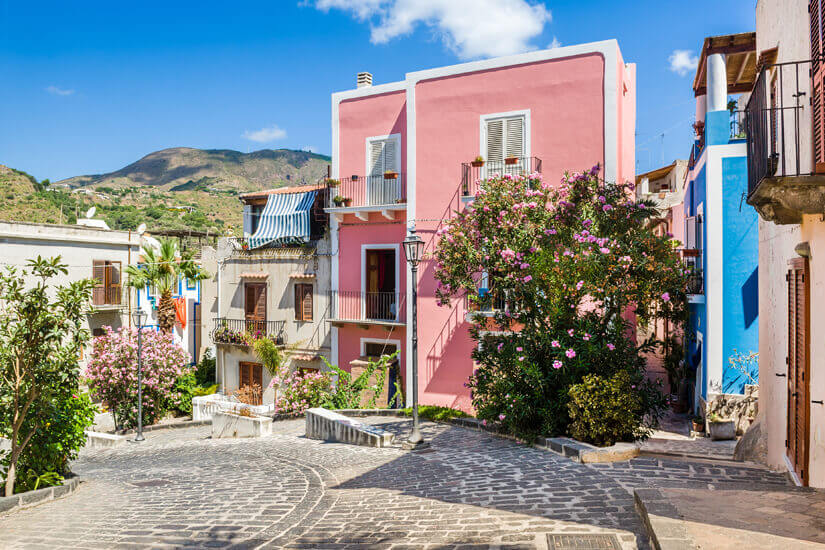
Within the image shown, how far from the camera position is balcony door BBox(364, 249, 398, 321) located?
2108cm

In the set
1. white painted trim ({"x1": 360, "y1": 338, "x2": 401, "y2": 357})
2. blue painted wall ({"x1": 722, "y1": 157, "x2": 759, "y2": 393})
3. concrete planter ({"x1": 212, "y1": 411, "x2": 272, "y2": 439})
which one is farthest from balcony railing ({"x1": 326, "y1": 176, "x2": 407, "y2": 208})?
blue painted wall ({"x1": 722, "y1": 157, "x2": 759, "y2": 393})

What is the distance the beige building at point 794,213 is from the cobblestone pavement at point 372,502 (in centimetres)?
107

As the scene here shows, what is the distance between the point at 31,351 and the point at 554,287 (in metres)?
8.43

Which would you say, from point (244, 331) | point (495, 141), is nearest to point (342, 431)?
point (495, 141)

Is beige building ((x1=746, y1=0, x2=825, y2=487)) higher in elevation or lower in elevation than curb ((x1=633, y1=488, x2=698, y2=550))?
higher

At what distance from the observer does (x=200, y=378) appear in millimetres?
27328

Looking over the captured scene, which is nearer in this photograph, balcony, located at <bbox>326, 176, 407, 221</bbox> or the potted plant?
the potted plant

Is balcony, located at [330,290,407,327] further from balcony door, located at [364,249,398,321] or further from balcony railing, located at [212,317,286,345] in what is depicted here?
balcony railing, located at [212,317,286,345]

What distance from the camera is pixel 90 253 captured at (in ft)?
95.6

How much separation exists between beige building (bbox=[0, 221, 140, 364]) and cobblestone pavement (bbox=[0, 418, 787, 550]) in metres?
18.4

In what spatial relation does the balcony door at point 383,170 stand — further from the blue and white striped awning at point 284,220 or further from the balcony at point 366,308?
the blue and white striped awning at point 284,220

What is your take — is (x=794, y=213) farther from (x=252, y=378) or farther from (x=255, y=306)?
(x=252, y=378)

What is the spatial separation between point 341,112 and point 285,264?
20.2 feet

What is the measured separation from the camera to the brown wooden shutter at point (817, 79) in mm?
6137
